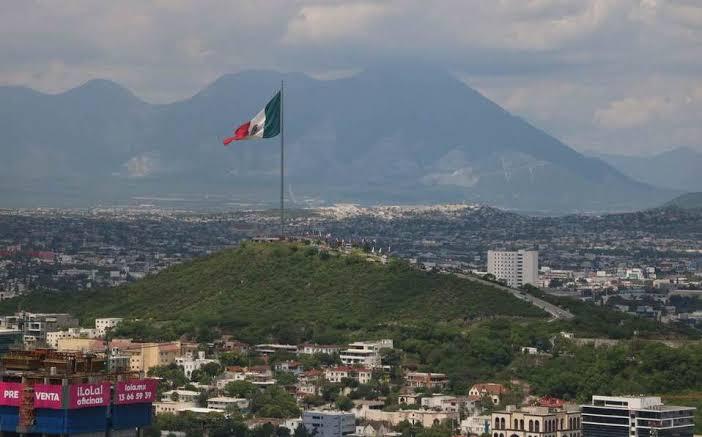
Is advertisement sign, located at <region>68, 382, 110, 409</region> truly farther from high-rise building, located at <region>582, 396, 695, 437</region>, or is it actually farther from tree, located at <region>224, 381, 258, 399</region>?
tree, located at <region>224, 381, 258, 399</region>

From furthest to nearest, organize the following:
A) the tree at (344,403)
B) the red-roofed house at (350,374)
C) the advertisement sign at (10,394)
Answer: the red-roofed house at (350,374) → the tree at (344,403) → the advertisement sign at (10,394)

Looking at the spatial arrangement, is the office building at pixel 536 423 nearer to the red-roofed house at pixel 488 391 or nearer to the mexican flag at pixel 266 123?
the red-roofed house at pixel 488 391

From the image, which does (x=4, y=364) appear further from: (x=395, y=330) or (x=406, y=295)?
(x=406, y=295)

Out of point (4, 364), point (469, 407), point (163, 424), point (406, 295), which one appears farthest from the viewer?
point (406, 295)

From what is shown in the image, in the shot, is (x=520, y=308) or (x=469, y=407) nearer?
(x=469, y=407)

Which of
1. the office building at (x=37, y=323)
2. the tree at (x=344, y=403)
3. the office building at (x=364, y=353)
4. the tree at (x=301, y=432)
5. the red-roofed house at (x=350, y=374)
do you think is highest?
the office building at (x=37, y=323)

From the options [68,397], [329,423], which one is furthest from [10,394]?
[329,423]

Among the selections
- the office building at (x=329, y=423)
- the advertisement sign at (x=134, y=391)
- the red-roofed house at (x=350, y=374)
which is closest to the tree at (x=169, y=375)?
the red-roofed house at (x=350, y=374)

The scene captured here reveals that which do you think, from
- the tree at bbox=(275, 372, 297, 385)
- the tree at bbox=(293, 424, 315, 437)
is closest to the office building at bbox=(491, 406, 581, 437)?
the tree at bbox=(293, 424, 315, 437)

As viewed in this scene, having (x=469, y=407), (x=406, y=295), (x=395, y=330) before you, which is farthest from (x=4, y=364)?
(x=406, y=295)
